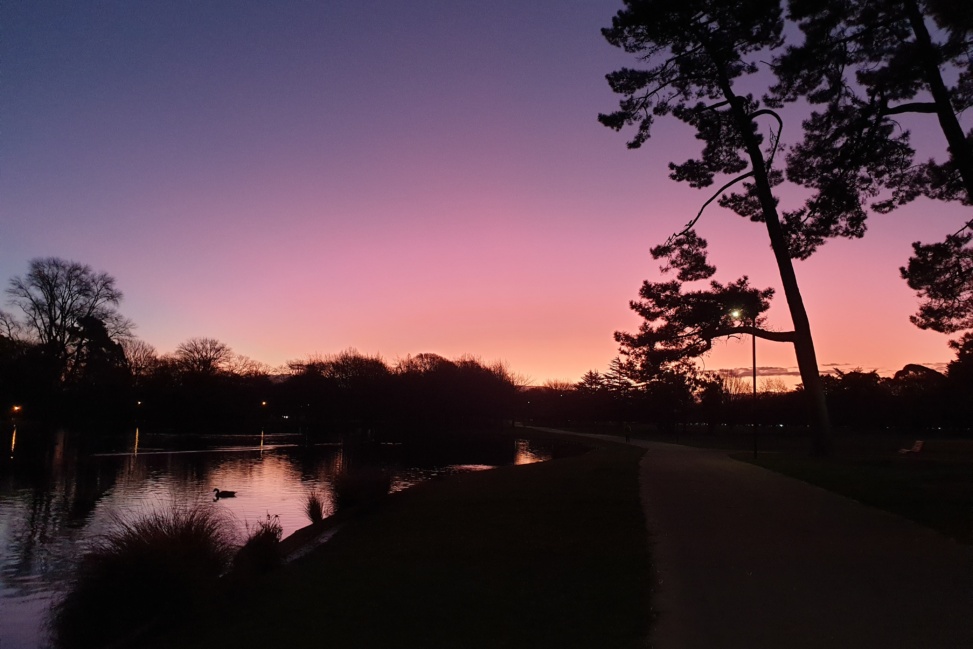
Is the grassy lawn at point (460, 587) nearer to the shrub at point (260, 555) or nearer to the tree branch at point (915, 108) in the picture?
the shrub at point (260, 555)

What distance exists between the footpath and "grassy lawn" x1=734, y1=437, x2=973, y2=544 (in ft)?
1.68

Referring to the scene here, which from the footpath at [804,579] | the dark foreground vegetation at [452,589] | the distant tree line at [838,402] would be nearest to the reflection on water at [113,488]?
the dark foreground vegetation at [452,589]

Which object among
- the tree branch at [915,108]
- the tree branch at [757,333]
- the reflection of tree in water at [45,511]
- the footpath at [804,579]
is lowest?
the reflection of tree in water at [45,511]

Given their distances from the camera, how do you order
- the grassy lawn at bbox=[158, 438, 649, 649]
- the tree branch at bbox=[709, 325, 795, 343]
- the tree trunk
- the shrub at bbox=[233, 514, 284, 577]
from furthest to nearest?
the tree branch at bbox=[709, 325, 795, 343] → the tree trunk → the shrub at bbox=[233, 514, 284, 577] → the grassy lawn at bbox=[158, 438, 649, 649]

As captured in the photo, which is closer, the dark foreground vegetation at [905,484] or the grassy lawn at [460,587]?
the grassy lawn at [460,587]

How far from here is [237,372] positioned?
105 metres

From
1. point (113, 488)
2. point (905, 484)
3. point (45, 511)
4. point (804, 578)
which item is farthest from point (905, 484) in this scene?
point (113, 488)

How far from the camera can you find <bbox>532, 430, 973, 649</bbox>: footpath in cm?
561

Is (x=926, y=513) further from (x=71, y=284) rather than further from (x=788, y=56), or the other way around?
(x=71, y=284)

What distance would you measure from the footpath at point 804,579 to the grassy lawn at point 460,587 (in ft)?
1.55

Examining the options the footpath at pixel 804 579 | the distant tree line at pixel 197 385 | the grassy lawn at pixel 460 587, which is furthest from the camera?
the distant tree line at pixel 197 385

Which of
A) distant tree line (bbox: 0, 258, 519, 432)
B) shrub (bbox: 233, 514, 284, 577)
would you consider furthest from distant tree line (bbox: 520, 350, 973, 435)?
shrub (bbox: 233, 514, 284, 577)

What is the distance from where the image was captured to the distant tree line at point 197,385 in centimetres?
5134

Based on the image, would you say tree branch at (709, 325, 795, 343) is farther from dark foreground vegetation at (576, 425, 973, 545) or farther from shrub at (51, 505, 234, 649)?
shrub at (51, 505, 234, 649)
